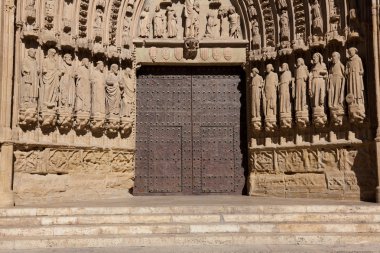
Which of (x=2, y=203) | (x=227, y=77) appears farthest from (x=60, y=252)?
(x=227, y=77)

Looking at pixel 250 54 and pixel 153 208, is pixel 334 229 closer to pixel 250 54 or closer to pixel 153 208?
pixel 153 208

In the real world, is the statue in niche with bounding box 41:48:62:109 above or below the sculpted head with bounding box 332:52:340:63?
below

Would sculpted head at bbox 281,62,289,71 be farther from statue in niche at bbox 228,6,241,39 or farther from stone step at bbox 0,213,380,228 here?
stone step at bbox 0,213,380,228

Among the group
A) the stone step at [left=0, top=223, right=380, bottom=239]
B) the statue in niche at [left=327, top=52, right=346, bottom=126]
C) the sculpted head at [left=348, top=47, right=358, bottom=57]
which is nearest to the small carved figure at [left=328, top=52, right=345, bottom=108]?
the statue in niche at [left=327, top=52, right=346, bottom=126]

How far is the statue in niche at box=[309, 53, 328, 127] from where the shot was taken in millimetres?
8523

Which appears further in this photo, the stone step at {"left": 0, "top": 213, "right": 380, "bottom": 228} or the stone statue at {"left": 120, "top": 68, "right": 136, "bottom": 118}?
the stone statue at {"left": 120, "top": 68, "right": 136, "bottom": 118}

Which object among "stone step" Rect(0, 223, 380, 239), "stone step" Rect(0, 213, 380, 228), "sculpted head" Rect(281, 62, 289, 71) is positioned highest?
"sculpted head" Rect(281, 62, 289, 71)

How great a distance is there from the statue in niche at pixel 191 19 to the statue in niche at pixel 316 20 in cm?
264

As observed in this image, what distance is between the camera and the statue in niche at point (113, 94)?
30.4 ft

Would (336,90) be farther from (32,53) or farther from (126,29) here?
(32,53)

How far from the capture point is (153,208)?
6.36m

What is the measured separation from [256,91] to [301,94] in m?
1.10

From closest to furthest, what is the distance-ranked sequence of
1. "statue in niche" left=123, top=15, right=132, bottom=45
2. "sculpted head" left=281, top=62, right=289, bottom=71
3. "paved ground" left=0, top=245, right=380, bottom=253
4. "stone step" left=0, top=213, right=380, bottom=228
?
"paved ground" left=0, top=245, right=380, bottom=253
"stone step" left=0, top=213, right=380, bottom=228
"sculpted head" left=281, top=62, right=289, bottom=71
"statue in niche" left=123, top=15, right=132, bottom=45

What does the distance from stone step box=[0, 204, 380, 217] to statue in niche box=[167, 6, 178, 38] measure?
16.1 feet
